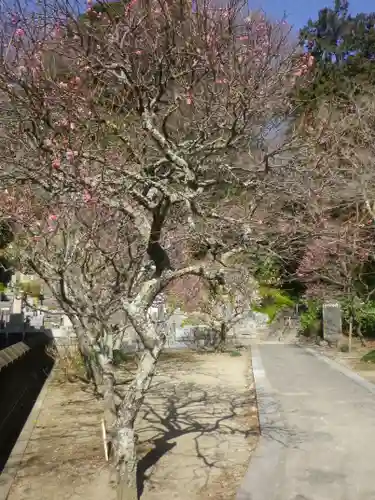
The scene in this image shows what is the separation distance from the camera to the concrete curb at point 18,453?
550cm

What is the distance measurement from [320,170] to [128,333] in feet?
40.5

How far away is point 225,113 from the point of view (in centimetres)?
492

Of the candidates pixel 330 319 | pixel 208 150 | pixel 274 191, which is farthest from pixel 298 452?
pixel 330 319

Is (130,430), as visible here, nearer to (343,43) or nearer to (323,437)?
(323,437)

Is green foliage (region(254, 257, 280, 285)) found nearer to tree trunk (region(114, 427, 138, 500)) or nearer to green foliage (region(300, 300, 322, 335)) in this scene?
green foliage (region(300, 300, 322, 335))

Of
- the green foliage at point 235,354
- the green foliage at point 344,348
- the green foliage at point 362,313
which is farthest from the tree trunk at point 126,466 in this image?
the green foliage at point 362,313

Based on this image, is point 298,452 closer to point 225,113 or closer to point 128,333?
point 225,113

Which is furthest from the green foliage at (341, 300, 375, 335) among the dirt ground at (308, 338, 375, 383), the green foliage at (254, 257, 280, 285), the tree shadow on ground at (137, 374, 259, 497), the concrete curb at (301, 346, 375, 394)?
the tree shadow on ground at (137, 374, 259, 497)

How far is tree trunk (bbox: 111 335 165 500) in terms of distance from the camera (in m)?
4.53

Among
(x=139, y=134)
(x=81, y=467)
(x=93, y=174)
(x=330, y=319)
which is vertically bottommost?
(x=81, y=467)

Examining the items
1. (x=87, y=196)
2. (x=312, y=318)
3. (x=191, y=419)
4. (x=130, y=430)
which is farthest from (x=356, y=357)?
(x=87, y=196)

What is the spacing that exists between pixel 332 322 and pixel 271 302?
4.36 meters

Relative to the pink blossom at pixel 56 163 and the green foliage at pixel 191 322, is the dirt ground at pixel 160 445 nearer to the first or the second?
the pink blossom at pixel 56 163

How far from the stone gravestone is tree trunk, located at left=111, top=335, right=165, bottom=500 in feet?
47.5
